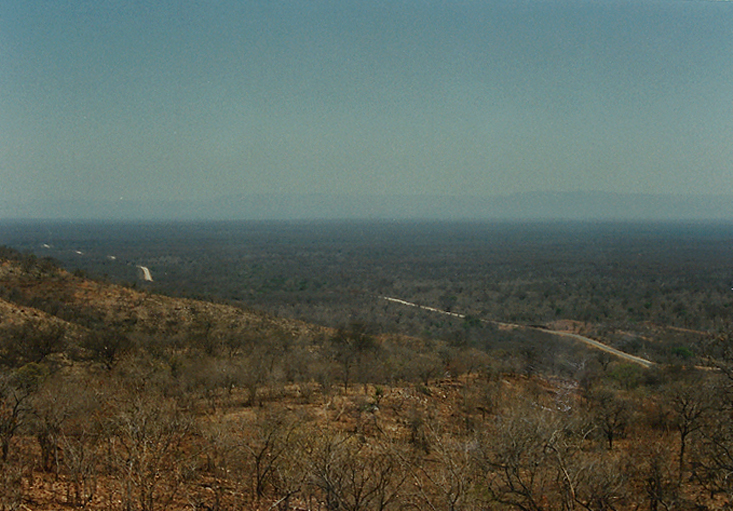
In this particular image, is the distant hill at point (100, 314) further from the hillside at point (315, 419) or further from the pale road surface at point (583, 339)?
the pale road surface at point (583, 339)

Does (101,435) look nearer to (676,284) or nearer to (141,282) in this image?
(141,282)

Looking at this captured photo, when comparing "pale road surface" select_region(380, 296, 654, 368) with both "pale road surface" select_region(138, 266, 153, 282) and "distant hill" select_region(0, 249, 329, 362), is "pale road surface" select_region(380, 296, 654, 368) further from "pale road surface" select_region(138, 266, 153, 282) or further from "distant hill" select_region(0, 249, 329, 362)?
"pale road surface" select_region(138, 266, 153, 282)

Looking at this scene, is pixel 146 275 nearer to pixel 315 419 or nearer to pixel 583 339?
pixel 583 339

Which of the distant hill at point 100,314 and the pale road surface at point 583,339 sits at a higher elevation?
the distant hill at point 100,314

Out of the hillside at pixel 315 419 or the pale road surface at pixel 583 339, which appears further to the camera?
the pale road surface at pixel 583 339

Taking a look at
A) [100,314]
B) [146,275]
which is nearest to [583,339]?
[100,314]

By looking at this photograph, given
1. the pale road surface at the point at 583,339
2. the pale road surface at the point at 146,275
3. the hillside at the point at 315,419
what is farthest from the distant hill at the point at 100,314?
the pale road surface at the point at 146,275

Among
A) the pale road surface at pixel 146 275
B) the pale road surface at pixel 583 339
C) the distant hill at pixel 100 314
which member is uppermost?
the distant hill at pixel 100 314

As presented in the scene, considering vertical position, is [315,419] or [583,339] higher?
[315,419]

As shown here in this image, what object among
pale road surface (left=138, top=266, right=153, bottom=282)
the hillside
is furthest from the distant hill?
pale road surface (left=138, top=266, right=153, bottom=282)

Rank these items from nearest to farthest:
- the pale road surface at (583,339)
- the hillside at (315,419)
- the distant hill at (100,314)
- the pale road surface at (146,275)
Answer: the hillside at (315,419)
the distant hill at (100,314)
the pale road surface at (583,339)
the pale road surface at (146,275)
